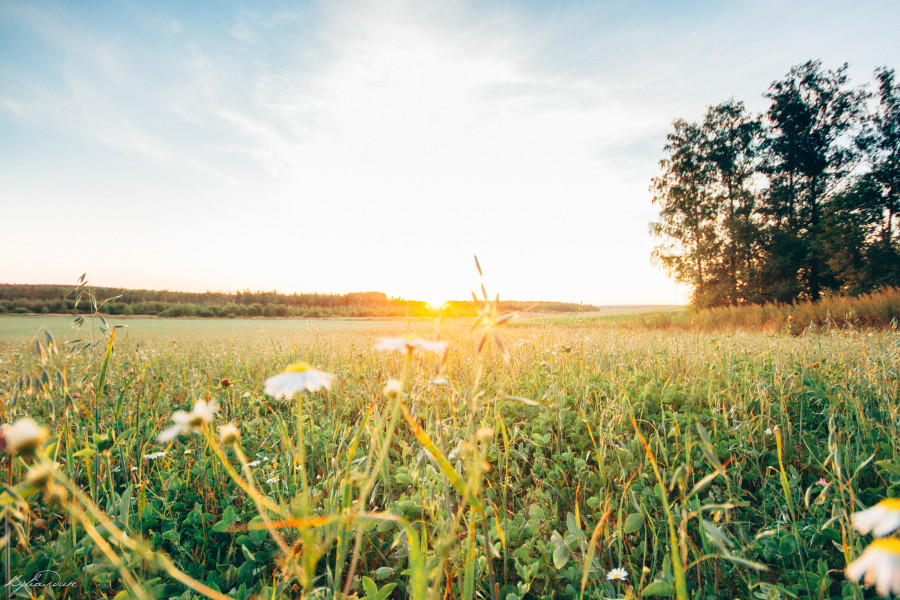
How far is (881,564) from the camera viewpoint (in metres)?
0.64

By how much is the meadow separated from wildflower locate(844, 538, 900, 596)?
7.1 inches

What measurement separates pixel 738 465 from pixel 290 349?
4.81 m

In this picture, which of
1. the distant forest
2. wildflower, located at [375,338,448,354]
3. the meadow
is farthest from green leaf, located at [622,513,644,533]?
the distant forest

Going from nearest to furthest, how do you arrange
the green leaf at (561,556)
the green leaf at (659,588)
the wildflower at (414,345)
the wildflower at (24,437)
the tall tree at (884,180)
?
the wildflower at (24,437) → the wildflower at (414,345) → the green leaf at (659,588) → the green leaf at (561,556) → the tall tree at (884,180)

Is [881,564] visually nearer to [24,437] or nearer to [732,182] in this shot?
[24,437]

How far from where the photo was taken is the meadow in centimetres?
85

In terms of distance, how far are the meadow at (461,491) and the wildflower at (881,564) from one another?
18 cm

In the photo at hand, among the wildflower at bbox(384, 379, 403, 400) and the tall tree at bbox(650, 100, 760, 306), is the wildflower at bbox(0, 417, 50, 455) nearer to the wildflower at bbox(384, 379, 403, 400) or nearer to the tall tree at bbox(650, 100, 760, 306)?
the wildflower at bbox(384, 379, 403, 400)

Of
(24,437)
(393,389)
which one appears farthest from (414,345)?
(24,437)

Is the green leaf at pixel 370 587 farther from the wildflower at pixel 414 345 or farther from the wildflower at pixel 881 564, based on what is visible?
the wildflower at pixel 881 564

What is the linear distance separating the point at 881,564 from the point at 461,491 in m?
0.71

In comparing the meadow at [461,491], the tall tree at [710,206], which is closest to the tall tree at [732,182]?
the tall tree at [710,206]

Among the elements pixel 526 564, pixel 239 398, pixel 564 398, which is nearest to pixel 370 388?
pixel 239 398

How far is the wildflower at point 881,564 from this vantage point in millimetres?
610
